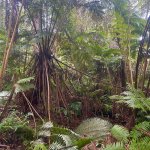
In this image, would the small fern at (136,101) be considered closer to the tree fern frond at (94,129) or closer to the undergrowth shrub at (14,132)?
the tree fern frond at (94,129)

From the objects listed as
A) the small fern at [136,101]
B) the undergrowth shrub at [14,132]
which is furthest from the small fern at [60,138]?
the small fern at [136,101]

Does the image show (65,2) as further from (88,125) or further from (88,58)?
(88,125)

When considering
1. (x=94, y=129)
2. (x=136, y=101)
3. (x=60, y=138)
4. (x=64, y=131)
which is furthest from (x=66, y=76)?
(x=60, y=138)

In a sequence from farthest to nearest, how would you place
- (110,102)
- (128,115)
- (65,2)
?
1. (110,102)
2. (65,2)
3. (128,115)

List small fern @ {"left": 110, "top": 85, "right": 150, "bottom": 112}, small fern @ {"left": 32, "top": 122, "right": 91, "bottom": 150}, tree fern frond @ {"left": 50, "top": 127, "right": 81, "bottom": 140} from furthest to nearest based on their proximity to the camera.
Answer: small fern @ {"left": 110, "top": 85, "right": 150, "bottom": 112} → tree fern frond @ {"left": 50, "top": 127, "right": 81, "bottom": 140} → small fern @ {"left": 32, "top": 122, "right": 91, "bottom": 150}

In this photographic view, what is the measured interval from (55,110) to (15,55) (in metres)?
1.53

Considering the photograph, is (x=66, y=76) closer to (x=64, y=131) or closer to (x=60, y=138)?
(x=64, y=131)

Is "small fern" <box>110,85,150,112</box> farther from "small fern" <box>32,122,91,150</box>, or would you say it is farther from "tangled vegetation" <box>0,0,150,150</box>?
"small fern" <box>32,122,91,150</box>

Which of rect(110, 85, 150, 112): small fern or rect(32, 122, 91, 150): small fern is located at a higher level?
rect(110, 85, 150, 112): small fern

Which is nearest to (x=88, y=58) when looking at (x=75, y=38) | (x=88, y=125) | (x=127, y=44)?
(x=75, y=38)

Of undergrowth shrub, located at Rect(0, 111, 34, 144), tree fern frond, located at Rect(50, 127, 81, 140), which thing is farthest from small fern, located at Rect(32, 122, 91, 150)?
undergrowth shrub, located at Rect(0, 111, 34, 144)

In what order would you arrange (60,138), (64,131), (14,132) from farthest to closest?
1. (14,132)
2. (64,131)
3. (60,138)

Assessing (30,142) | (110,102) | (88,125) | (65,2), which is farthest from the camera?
(110,102)

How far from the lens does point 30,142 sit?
430 centimetres
